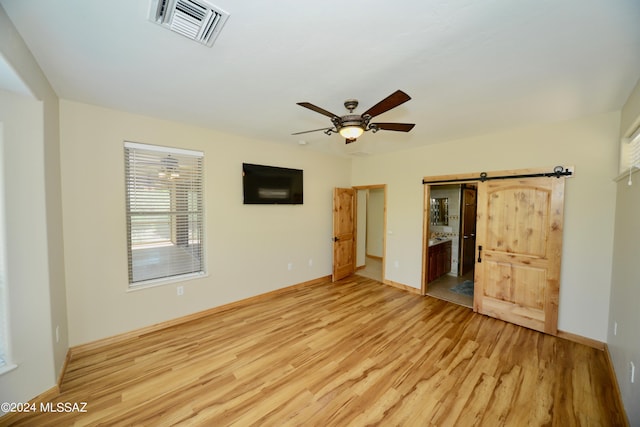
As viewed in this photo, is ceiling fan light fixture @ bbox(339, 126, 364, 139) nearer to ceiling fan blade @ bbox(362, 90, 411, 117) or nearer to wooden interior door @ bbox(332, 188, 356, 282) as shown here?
ceiling fan blade @ bbox(362, 90, 411, 117)

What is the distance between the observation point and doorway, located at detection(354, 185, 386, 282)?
5.66m

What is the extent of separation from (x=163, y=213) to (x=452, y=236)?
19.0ft

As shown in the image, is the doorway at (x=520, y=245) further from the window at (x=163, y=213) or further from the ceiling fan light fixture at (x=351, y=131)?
the window at (x=163, y=213)

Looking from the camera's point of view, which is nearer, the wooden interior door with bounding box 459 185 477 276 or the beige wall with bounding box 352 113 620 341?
the beige wall with bounding box 352 113 620 341

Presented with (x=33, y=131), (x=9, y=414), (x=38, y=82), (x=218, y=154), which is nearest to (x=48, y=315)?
(x=9, y=414)

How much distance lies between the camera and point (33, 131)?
6.11 ft

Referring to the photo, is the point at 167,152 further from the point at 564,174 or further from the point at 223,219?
the point at 564,174

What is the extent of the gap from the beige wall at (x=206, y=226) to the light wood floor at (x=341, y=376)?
15.0 inches

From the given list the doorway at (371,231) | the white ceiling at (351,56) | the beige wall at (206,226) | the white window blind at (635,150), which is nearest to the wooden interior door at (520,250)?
the white window blind at (635,150)

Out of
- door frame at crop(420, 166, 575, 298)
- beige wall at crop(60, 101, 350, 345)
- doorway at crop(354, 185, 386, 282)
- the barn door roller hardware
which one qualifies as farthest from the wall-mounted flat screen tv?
the barn door roller hardware

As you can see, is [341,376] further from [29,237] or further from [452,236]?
[452,236]

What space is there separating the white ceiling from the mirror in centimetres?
306

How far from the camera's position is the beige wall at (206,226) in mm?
2555

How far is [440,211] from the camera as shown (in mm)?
5703
